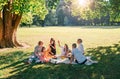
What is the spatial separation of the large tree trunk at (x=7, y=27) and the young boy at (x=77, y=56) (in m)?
11.9

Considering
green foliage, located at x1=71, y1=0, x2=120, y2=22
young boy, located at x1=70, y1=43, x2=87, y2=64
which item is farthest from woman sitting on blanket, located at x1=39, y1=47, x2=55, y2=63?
green foliage, located at x1=71, y1=0, x2=120, y2=22

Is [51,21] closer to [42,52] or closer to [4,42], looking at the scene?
[4,42]

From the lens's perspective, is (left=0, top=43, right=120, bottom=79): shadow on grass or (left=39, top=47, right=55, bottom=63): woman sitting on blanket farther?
(left=39, top=47, right=55, bottom=63): woman sitting on blanket

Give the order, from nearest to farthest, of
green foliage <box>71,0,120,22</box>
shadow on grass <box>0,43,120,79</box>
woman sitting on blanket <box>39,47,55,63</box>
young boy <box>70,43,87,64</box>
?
shadow on grass <box>0,43,120,79</box> → young boy <box>70,43,87,64</box> → woman sitting on blanket <box>39,47,55,63</box> → green foliage <box>71,0,120,22</box>

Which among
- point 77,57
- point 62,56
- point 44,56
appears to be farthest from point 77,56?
point 44,56

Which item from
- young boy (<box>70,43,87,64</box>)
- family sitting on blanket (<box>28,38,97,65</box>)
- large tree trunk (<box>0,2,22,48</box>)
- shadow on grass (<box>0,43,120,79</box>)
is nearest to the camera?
shadow on grass (<box>0,43,120,79</box>)

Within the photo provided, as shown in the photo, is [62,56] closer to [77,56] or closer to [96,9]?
[77,56]

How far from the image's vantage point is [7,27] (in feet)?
93.2

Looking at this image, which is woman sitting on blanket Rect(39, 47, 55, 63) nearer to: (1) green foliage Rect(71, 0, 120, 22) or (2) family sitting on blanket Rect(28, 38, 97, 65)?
(2) family sitting on blanket Rect(28, 38, 97, 65)

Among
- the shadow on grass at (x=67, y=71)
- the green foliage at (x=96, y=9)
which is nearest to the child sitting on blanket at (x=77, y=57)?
the shadow on grass at (x=67, y=71)

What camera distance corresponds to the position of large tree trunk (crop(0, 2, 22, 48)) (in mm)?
28028

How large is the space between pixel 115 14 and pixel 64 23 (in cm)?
10642

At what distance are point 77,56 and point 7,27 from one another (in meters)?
12.9

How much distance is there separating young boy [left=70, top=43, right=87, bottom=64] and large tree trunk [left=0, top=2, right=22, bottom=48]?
1194 cm
